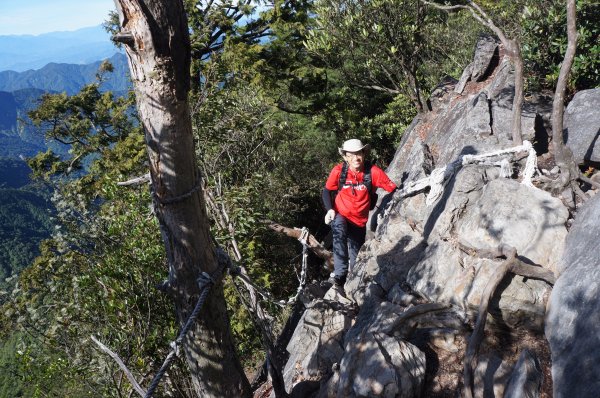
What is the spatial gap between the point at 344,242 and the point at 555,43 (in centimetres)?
654

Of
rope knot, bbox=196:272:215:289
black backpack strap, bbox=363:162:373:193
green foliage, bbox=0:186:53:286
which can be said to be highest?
rope knot, bbox=196:272:215:289

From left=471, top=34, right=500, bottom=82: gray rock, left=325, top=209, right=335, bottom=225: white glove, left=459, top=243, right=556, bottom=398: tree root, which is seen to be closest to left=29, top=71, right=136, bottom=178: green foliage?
left=471, top=34, right=500, bottom=82: gray rock

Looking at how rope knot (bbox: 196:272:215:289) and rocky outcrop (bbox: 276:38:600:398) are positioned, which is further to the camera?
rocky outcrop (bbox: 276:38:600:398)

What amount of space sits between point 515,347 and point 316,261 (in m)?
13.1

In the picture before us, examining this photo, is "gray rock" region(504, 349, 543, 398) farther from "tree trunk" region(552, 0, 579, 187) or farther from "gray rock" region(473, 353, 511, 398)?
"tree trunk" region(552, 0, 579, 187)

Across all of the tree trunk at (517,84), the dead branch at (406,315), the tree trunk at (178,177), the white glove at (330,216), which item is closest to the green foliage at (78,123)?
the white glove at (330,216)

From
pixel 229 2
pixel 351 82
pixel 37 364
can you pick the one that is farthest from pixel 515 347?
pixel 229 2

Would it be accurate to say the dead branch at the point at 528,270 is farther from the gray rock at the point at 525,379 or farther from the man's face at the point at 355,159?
the man's face at the point at 355,159

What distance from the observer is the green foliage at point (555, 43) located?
9.17m

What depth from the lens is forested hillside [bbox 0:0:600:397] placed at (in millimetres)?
5148

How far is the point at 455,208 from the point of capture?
7.12 meters

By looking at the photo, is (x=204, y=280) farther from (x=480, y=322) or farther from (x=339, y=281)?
(x=339, y=281)

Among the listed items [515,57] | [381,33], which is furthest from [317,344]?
[381,33]

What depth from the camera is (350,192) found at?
24.8 ft
